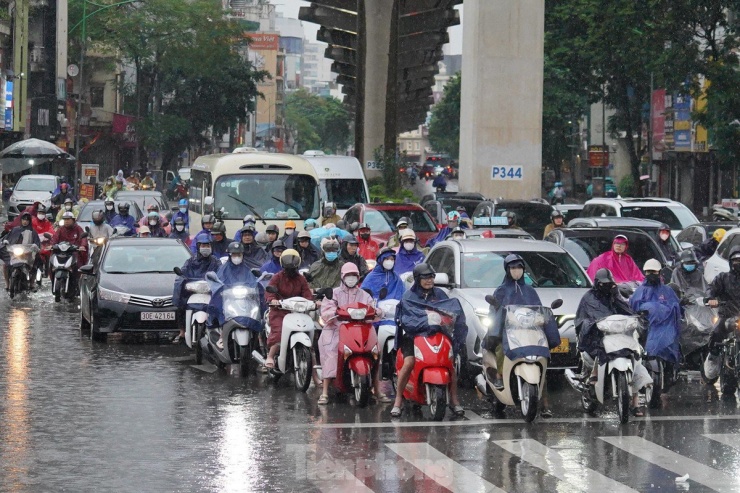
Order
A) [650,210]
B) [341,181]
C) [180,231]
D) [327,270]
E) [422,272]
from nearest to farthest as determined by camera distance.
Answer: [422,272]
[327,270]
[180,231]
[650,210]
[341,181]

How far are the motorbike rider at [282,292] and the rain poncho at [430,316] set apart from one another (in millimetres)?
2238

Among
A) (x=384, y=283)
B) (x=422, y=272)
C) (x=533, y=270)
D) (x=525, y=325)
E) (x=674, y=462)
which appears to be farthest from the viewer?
(x=533, y=270)

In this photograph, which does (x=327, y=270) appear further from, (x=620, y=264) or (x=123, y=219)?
(x=123, y=219)

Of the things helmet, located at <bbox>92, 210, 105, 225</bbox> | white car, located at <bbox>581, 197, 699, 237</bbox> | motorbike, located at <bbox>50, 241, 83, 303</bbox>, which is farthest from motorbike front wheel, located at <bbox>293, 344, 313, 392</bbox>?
white car, located at <bbox>581, 197, 699, 237</bbox>

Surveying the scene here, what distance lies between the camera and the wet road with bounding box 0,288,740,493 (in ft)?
34.5

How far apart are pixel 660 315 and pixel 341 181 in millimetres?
23037

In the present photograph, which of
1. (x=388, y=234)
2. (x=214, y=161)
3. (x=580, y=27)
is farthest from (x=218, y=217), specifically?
(x=580, y=27)

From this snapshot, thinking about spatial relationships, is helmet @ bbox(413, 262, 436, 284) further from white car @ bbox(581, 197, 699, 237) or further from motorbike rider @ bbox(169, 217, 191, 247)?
white car @ bbox(581, 197, 699, 237)

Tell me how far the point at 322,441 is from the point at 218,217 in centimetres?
1681

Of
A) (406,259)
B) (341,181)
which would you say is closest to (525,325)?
(406,259)

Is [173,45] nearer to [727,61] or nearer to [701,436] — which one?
[727,61]

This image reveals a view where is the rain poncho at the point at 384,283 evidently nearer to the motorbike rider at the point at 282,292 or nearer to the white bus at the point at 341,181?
the motorbike rider at the point at 282,292

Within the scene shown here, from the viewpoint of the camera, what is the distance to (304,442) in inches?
482

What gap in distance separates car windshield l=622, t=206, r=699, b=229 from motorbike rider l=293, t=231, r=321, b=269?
1026cm
